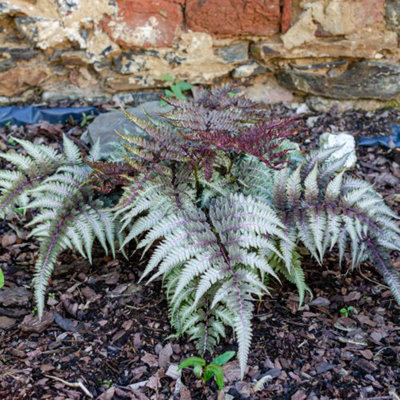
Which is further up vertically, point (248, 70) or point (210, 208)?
point (248, 70)

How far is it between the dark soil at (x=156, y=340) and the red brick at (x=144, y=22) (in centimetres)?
196

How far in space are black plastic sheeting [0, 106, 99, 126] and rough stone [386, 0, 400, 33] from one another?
2.60m

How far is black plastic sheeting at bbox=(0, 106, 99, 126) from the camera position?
4.05 m

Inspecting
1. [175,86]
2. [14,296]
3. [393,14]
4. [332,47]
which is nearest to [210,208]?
[14,296]

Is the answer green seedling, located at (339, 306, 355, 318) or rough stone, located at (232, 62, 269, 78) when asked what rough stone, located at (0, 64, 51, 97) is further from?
green seedling, located at (339, 306, 355, 318)

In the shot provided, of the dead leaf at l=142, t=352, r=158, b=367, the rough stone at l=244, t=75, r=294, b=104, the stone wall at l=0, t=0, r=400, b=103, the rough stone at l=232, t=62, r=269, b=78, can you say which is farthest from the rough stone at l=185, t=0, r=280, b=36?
the dead leaf at l=142, t=352, r=158, b=367

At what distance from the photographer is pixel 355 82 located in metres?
4.29

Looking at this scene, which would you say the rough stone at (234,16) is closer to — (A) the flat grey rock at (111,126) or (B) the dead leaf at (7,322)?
(A) the flat grey rock at (111,126)

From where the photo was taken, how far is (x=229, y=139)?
2303 mm

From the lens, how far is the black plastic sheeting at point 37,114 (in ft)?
13.3

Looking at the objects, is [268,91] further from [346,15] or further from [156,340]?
A: [156,340]

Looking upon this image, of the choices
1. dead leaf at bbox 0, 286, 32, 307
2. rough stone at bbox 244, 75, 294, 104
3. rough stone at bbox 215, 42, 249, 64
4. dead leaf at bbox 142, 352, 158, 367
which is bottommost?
dead leaf at bbox 142, 352, 158, 367

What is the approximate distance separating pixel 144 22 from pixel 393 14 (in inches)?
81.2

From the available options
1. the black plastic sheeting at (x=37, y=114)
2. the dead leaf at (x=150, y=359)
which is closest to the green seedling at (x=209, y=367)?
the dead leaf at (x=150, y=359)
